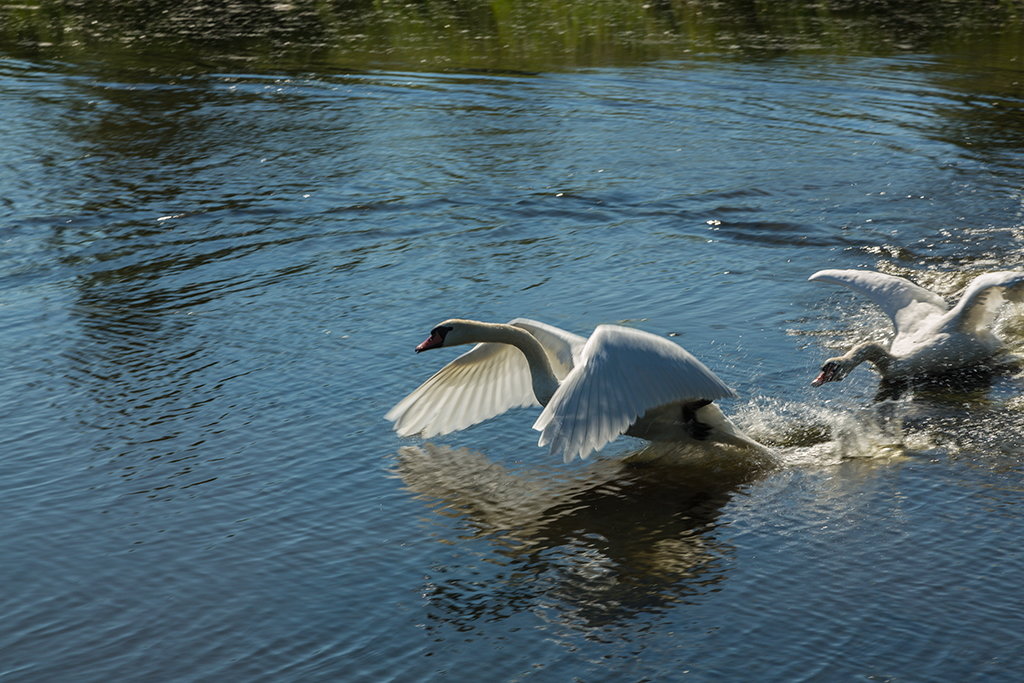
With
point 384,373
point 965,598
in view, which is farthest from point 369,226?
point 965,598

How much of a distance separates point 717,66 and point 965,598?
39.2 ft

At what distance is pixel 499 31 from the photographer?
19.3 m

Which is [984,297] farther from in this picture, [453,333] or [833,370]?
[453,333]

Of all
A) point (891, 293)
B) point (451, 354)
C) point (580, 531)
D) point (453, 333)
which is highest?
point (453, 333)

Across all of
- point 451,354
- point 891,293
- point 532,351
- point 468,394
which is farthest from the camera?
point 451,354

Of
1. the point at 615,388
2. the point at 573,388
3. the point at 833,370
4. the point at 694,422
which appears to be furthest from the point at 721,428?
the point at 833,370

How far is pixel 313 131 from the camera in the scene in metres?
14.3

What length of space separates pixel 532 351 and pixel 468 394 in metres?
0.66

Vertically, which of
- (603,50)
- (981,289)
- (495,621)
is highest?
(603,50)

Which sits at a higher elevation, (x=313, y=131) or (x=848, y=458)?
(x=313, y=131)

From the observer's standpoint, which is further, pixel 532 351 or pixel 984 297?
pixel 984 297

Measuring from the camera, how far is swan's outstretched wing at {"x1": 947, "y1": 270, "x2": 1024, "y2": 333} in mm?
7633

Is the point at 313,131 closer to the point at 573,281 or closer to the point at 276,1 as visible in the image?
the point at 573,281

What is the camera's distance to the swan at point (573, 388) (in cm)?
601
